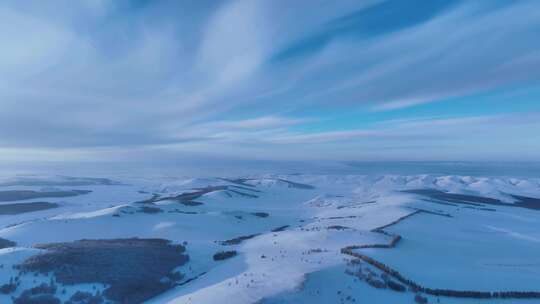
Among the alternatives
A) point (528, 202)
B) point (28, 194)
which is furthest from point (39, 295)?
point (528, 202)

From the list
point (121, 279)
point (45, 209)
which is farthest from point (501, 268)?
point (45, 209)

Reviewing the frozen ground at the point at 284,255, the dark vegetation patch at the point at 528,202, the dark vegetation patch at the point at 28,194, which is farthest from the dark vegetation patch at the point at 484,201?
the dark vegetation patch at the point at 28,194

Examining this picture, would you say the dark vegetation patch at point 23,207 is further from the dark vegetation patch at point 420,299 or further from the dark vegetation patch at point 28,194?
the dark vegetation patch at point 420,299

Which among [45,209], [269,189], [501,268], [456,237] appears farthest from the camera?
[269,189]

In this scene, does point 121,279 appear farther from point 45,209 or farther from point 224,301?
point 45,209

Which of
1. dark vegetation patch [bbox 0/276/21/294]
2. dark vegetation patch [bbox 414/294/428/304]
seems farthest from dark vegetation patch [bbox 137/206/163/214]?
dark vegetation patch [bbox 414/294/428/304]

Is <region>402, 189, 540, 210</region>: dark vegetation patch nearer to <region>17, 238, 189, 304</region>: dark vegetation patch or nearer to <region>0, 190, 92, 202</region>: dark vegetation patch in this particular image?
<region>17, 238, 189, 304</region>: dark vegetation patch
